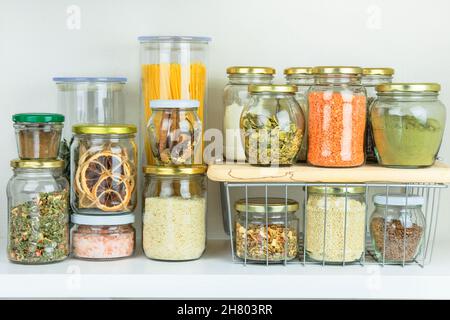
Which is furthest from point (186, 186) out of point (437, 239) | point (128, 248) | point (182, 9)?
point (437, 239)

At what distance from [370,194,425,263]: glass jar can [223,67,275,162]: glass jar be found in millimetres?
286

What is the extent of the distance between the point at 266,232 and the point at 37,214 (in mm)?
410

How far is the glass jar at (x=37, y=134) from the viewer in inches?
51.4

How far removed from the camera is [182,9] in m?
1.53

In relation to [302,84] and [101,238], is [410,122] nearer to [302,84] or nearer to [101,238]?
[302,84]

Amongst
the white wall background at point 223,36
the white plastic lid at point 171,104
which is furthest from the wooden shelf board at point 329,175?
the white wall background at point 223,36

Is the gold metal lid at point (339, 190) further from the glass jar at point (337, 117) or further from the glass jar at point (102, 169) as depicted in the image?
the glass jar at point (102, 169)

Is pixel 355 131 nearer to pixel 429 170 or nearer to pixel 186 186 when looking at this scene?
pixel 429 170

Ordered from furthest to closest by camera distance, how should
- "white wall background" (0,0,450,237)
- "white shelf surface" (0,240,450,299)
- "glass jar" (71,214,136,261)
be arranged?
"white wall background" (0,0,450,237), "glass jar" (71,214,136,261), "white shelf surface" (0,240,450,299)

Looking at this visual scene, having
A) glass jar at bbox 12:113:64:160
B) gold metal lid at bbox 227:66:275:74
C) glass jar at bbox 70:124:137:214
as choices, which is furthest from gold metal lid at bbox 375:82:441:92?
glass jar at bbox 12:113:64:160

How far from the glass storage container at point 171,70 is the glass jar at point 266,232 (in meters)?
0.23

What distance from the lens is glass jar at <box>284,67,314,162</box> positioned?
1407 millimetres

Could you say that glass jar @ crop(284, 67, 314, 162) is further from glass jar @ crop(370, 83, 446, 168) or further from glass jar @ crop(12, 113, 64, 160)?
glass jar @ crop(12, 113, 64, 160)
